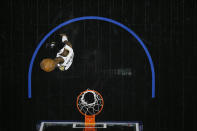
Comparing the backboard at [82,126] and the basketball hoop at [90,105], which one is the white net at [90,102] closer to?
the basketball hoop at [90,105]

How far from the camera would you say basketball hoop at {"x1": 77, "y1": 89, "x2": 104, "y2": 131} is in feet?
13.1

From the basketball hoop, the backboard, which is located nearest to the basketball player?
the basketball hoop

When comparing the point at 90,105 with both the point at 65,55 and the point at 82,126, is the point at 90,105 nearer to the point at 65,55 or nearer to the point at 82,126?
the point at 82,126

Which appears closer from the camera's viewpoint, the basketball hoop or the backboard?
the backboard

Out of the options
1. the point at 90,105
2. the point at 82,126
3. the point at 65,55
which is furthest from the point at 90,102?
the point at 65,55

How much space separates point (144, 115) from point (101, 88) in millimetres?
876

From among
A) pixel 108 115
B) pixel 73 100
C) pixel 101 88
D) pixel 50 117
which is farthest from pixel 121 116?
pixel 50 117

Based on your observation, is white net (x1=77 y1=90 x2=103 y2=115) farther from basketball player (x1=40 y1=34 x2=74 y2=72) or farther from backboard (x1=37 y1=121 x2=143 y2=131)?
basketball player (x1=40 y1=34 x2=74 y2=72)

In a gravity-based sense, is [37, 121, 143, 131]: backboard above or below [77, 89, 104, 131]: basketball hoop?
below

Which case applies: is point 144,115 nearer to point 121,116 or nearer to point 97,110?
point 121,116

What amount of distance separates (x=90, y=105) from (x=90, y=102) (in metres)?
0.05

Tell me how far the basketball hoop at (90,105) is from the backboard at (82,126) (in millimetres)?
141

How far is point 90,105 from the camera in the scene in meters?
4.02

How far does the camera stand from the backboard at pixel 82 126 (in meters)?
3.87
